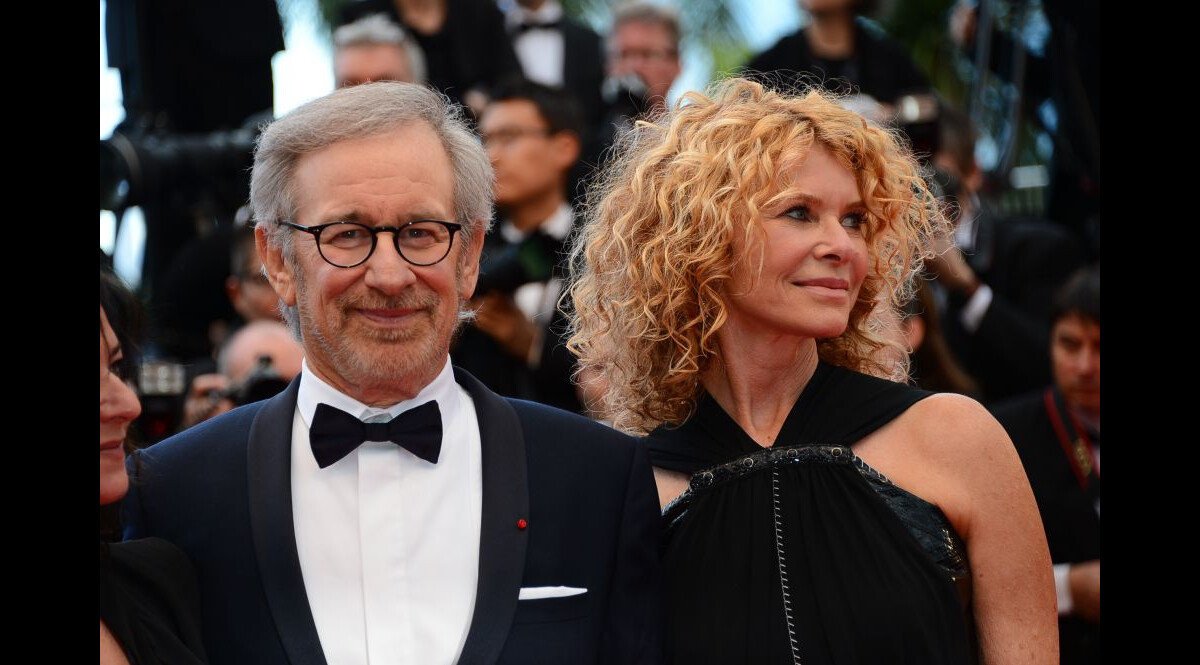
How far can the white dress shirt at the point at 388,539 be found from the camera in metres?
2.55

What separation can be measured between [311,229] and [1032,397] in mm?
2849

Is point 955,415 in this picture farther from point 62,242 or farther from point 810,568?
point 62,242

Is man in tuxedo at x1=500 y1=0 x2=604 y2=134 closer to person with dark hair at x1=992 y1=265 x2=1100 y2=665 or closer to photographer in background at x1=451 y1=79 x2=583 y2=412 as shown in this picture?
photographer in background at x1=451 y1=79 x2=583 y2=412

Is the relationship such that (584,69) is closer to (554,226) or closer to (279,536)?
(554,226)

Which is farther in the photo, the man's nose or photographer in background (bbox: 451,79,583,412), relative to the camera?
photographer in background (bbox: 451,79,583,412)

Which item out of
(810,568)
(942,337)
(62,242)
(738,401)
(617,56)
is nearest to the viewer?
(62,242)

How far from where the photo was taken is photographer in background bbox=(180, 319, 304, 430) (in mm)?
4105

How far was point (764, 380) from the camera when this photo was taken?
3037 mm

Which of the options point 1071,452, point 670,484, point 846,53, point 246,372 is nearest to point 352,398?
point 670,484

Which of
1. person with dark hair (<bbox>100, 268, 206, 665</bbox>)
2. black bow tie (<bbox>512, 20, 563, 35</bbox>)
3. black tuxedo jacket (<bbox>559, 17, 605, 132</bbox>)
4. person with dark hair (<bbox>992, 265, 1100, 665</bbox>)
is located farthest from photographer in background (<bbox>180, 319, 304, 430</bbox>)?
person with dark hair (<bbox>992, 265, 1100, 665</bbox>)

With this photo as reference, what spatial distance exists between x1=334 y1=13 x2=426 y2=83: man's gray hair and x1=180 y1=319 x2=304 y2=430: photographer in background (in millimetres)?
1179

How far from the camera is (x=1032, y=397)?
475cm

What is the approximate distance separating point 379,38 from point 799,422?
2975 mm

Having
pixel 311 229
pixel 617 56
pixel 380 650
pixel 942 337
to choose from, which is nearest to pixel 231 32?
pixel 617 56
